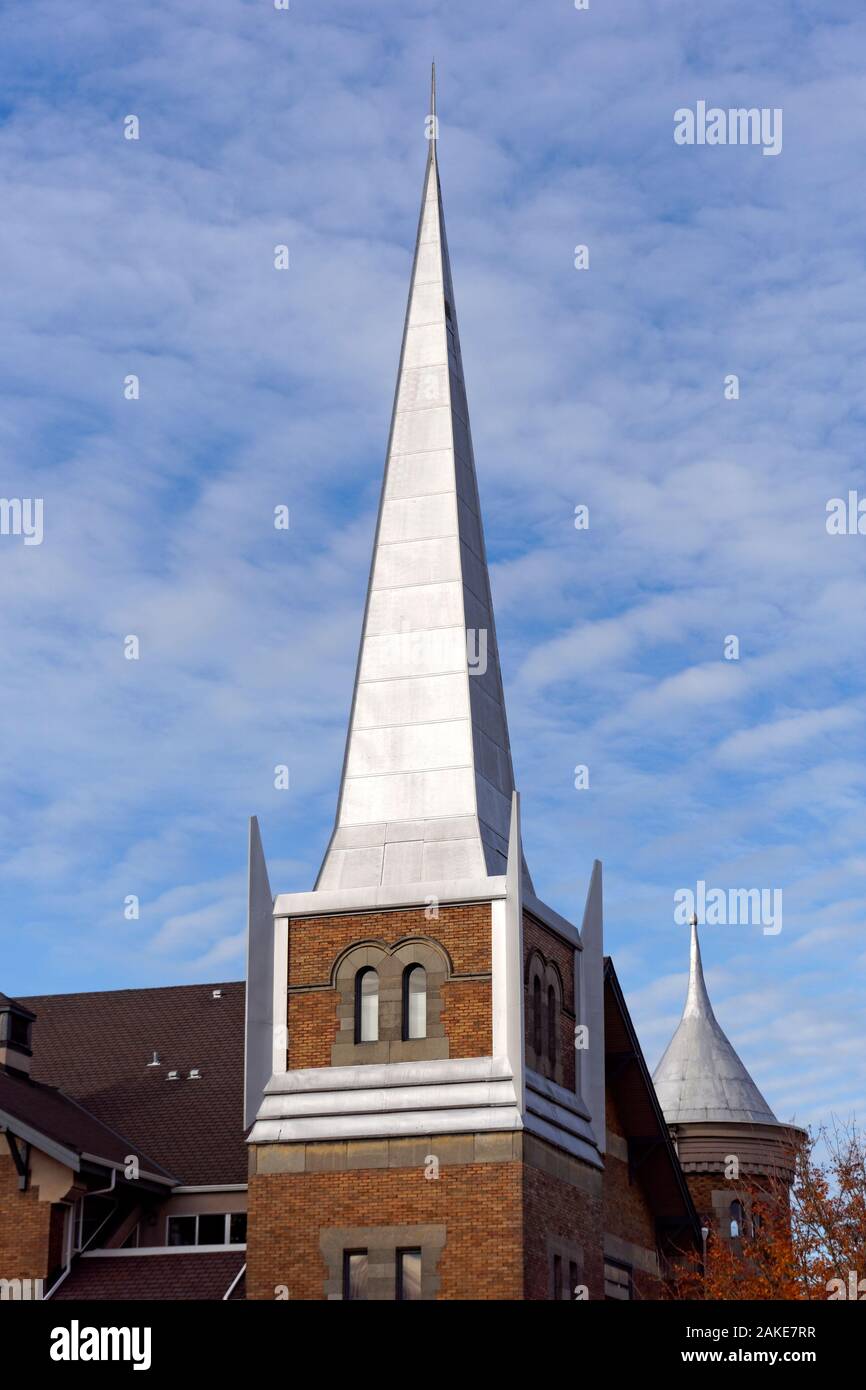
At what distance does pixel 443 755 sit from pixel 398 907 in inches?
129

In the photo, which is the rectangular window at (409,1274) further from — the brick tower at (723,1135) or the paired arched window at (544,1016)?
the brick tower at (723,1135)

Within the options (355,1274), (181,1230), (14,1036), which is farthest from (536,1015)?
(14,1036)

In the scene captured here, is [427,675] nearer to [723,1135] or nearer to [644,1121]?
[644,1121]

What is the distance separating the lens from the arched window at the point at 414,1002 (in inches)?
1262

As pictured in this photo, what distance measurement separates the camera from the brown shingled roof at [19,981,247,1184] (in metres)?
36.2

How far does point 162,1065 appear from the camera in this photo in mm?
39062

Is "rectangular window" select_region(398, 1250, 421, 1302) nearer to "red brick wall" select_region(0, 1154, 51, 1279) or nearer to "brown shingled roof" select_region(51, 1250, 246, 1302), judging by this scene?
"brown shingled roof" select_region(51, 1250, 246, 1302)

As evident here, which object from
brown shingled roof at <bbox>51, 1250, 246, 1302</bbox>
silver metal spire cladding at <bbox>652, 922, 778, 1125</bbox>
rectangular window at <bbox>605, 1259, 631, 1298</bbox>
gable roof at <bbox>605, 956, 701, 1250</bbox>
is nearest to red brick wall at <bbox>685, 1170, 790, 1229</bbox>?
silver metal spire cladding at <bbox>652, 922, 778, 1125</bbox>

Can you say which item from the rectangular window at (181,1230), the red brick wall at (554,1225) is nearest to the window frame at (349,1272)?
the red brick wall at (554,1225)

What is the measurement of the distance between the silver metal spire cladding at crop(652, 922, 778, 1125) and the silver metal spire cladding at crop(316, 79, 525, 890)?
13.0 meters

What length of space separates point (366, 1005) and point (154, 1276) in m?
5.95

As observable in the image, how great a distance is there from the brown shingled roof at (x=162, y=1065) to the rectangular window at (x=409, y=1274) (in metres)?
5.24
